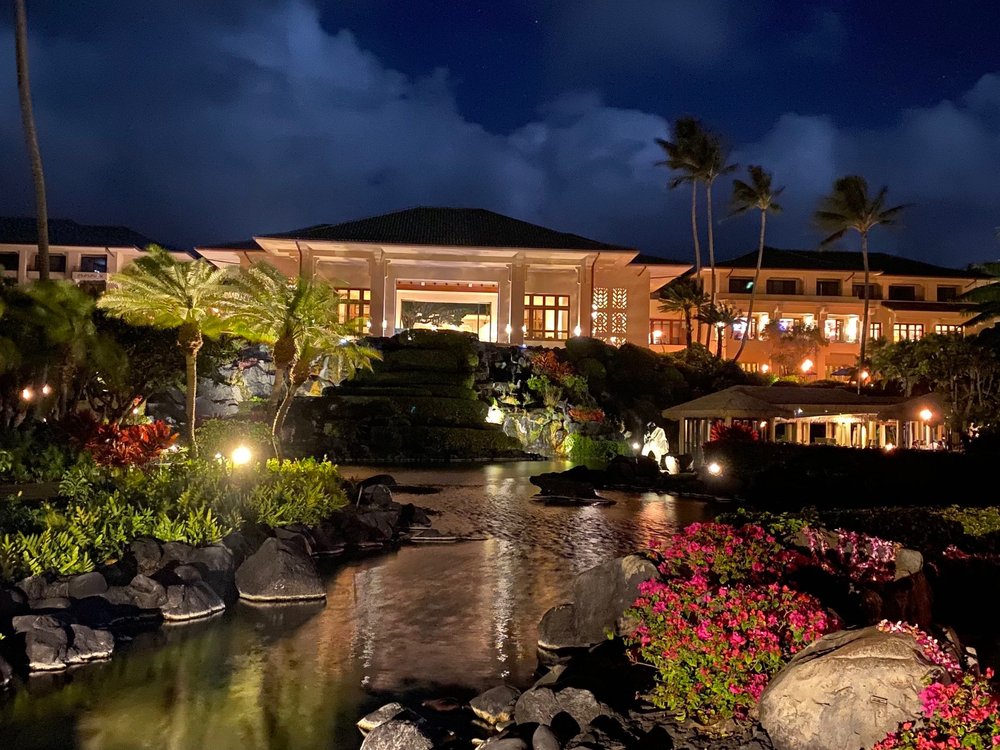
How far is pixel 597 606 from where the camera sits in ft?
28.8

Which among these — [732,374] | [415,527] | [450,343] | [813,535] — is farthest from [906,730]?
[732,374]

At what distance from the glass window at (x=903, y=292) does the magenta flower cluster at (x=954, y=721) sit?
60.6m

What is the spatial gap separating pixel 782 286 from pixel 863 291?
5.57m

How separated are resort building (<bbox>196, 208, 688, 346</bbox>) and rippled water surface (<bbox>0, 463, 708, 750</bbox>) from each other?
32.5m

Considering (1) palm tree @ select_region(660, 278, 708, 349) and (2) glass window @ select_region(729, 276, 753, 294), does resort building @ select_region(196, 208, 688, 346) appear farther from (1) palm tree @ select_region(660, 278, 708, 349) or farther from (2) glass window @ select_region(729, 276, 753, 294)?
(2) glass window @ select_region(729, 276, 753, 294)

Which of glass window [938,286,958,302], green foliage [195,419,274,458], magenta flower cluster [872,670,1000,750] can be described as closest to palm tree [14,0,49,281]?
green foliage [195,419,274,458]

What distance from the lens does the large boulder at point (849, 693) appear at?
4.90m

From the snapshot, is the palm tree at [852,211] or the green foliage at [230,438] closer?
the green foliage at [230,438]

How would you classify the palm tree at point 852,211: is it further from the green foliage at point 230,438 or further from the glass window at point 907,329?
the green foliage at point 230,438

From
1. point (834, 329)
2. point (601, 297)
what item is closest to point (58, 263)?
point (601, 297)

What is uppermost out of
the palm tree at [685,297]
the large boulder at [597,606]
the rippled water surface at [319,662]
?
the palm tree at [685,297]

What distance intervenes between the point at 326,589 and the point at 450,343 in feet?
103

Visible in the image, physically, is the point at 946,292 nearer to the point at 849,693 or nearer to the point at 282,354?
the point at 282,354

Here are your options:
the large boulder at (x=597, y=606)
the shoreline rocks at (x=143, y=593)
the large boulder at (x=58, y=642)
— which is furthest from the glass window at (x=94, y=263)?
the large boulder at (x=597, y=606)
